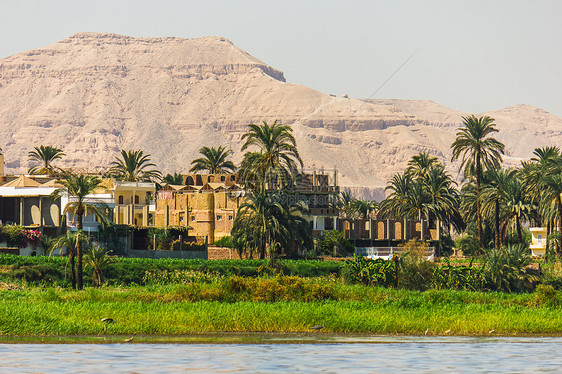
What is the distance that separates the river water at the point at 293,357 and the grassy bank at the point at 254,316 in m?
3.67

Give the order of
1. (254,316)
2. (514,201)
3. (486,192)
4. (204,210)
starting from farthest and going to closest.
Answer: (204,210) < (486,192) < (514,201) < (254,316)

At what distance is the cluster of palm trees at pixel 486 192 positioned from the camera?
101 meters

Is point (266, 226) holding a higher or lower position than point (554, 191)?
lower

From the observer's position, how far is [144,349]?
3362 cm

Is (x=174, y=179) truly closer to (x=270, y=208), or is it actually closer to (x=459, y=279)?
(x=270, y=208)

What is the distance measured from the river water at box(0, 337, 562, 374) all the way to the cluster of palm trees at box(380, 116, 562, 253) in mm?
58880

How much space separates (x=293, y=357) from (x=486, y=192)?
7576 cm

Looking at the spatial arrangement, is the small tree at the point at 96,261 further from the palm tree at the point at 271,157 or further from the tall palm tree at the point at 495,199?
the tall palm tree at the point at 495,199

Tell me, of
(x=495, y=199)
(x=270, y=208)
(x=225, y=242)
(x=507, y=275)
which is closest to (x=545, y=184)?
(x=495, y=199)

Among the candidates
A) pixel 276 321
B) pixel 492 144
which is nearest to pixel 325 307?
pixel 276 321

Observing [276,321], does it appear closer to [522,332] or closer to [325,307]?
[325,307]

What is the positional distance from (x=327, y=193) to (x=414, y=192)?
13.1 m

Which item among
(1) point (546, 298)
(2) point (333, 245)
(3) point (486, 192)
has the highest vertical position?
(3) point (486, 192)

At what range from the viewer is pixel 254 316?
41.8m
